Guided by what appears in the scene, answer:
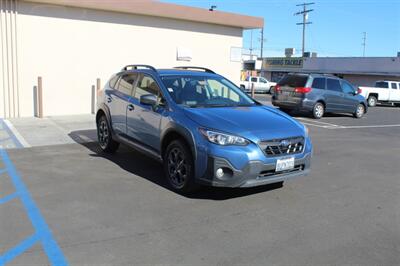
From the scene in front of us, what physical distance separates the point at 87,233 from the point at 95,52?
10537 mm

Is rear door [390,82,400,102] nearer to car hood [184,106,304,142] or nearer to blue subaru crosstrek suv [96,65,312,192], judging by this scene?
blue subaru crosstrek suv [96,65,312,192]

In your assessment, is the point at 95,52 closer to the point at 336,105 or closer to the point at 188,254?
the point at 336,105

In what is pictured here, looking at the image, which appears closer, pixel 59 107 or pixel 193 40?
pixel 59 107

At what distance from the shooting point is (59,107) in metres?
13.4

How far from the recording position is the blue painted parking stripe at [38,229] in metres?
3.72

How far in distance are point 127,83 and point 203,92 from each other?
1708 mm

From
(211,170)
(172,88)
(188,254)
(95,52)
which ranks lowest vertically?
(188,254)

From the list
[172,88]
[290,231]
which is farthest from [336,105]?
[290,231]

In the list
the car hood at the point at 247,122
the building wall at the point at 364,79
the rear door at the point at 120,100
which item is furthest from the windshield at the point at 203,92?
the building wall at the point at 364,79

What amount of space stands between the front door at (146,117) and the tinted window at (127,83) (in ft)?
0.83

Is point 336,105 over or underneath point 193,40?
underneath

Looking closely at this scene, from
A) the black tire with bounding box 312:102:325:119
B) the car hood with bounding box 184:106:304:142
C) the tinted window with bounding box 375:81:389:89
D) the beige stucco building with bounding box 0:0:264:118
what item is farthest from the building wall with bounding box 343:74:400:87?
the car hood with bounding box 184:106:304:142

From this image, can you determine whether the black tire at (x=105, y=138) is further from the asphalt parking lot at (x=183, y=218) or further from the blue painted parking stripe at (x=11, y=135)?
the blue painted parking stripe at (x=11, y=135)

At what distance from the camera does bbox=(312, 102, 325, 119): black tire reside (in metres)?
16.1
